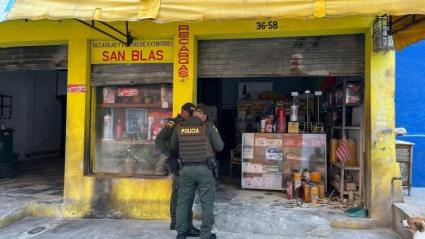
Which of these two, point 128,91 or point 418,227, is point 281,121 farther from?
point 418,227

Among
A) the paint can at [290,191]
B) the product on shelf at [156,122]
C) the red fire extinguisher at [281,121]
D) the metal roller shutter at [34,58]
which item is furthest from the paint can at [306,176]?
the metal roller shutter at [34,58]

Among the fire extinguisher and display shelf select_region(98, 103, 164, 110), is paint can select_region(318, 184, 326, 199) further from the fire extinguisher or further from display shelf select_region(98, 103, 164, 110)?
the fire extinguisher

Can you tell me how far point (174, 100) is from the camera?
6.50 metres

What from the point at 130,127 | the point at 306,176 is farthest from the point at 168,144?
the point at 306,176

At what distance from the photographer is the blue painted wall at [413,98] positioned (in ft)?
24.1

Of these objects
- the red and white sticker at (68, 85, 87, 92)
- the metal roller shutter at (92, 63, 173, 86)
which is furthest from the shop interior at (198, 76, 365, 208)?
the red and white sticker at (68, 85, 87, 92)

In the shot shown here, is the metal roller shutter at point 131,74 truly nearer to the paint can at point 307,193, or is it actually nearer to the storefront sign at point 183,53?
the storefront sign at point 183,53

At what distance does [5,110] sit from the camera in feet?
38.2

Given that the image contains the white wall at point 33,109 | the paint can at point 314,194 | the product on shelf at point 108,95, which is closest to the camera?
the paint can at point 314,194

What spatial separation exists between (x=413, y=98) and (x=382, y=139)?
205 centimetres

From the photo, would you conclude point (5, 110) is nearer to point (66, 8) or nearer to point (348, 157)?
point (66, 8)

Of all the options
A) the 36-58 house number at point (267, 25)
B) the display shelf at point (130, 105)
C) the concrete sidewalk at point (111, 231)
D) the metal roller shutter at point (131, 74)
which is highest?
the 36-58 house number at point (267, 25)

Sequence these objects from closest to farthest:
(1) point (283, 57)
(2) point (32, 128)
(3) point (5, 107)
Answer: (1) point (283, 57) < (3) point (5, 107) < (2) point (32, 128)

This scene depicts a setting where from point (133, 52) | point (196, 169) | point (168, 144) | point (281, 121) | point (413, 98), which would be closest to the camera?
point (196, 169)
